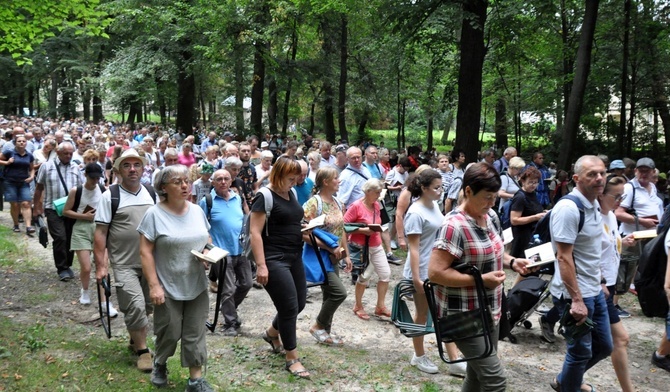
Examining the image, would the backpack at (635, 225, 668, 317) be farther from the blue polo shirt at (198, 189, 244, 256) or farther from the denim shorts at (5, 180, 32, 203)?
the denim shorts at (5, 180, 32, 203)

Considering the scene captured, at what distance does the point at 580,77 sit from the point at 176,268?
11513mm

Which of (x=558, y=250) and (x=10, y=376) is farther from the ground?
(x=558, y=250)

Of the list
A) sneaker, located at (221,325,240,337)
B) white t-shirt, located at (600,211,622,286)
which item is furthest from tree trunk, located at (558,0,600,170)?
sneaker, located at (221,325,240,337)

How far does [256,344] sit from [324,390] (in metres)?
1.29

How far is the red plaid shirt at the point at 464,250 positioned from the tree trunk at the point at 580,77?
11.1 metres

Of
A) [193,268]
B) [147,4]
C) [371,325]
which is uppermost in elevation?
[147,4]

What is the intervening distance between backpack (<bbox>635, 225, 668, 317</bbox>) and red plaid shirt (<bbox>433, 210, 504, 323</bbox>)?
336cm

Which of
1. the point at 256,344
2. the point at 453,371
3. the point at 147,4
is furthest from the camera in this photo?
the point at 147,4

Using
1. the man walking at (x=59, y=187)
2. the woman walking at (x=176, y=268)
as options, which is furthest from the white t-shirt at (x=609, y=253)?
the man walking at (x=59, y=187)

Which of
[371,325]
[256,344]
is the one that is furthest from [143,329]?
[371,325]

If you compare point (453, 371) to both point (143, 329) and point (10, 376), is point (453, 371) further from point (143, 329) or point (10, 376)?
point (10, 376)

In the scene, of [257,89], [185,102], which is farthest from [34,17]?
[185,102]

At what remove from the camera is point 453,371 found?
5812 mm

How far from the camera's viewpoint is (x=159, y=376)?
513 cm
